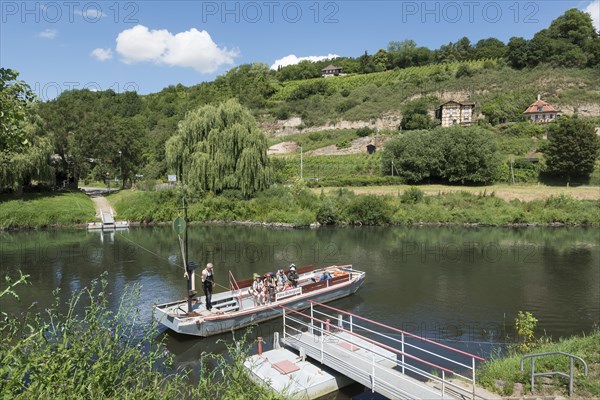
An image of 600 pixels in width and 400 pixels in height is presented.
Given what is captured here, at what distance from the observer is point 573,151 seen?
46281mm

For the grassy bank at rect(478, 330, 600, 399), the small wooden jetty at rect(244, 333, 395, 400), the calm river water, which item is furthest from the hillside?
the small wooden jetty at rect(244, 333, 395, 400)

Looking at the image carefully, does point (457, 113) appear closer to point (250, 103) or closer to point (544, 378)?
point (250, 103)

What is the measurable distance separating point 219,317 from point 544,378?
8985mm

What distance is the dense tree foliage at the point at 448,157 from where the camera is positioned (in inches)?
1877

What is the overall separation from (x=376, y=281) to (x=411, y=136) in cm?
3355

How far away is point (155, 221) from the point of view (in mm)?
38750

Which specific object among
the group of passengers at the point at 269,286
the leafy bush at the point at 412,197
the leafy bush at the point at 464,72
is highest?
the leafy bush at the point at 464,72

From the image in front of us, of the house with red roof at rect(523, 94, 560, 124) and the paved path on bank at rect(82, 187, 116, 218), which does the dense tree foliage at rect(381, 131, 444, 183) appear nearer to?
the house with red roof at rect(523, 94, 560, 124)

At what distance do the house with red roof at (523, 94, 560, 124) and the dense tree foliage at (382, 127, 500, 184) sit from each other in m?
24.1

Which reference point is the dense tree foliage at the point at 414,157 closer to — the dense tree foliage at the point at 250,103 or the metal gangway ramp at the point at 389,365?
the dense tree foliage at the point at 250,103

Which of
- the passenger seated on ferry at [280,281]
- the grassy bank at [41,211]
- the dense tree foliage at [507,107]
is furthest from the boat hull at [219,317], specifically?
the dense tree foliage at [507,107]

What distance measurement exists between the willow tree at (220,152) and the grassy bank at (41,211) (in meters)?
8.81

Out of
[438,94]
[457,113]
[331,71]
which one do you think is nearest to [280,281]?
[457,113]

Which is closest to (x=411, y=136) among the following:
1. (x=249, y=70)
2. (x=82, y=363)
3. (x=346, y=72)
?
(x=82, y=363)
